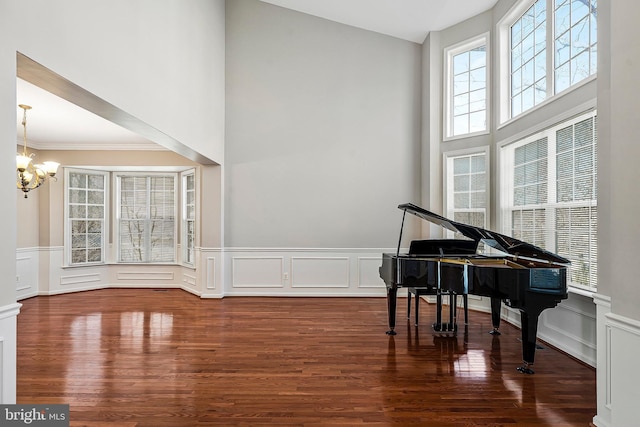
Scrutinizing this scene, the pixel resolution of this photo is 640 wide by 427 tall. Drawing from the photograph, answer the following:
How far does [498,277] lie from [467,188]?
98.3 inches

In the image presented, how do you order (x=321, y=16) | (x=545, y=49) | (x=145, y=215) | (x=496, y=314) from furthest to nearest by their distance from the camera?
(x=145, y=215)
(x=321, y=16)
(x=496, y=314)
(x=545, y=49)

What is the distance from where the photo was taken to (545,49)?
409 centimetres

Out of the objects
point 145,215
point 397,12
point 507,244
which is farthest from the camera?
point 145,215

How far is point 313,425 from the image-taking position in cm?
231

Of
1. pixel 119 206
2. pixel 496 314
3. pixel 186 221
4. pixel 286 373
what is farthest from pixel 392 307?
pixel 119 206

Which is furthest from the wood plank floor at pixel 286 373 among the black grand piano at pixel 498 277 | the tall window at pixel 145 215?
the tall window at pixel 145 215

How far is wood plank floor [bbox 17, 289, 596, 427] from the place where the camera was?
96.6 inches

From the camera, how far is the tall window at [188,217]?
659 centimetres

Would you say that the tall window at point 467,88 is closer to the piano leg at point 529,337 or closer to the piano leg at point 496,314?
the piano leg at point 496,314

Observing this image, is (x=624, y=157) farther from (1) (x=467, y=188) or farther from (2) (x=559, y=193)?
(1) (x=467, y=188)

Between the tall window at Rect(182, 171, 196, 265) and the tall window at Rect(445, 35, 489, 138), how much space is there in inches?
174

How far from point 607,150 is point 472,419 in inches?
74.1

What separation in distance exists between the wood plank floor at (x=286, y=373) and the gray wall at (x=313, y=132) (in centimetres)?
169

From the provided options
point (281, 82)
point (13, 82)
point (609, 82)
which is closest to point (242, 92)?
point (281, 82)
